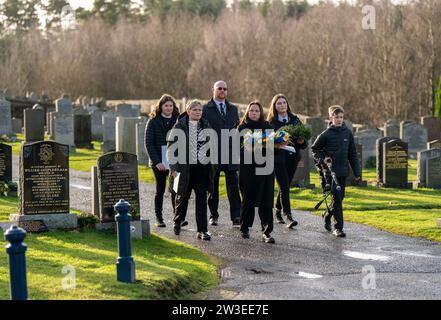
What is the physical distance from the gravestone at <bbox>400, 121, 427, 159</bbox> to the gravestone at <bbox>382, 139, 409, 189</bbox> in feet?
31.2

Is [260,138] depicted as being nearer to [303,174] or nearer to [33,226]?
[33,226]

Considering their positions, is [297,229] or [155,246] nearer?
[155,246]

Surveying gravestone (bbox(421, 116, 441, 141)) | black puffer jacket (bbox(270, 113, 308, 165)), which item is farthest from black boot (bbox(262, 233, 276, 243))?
gravestone (bbox(421, 116, 441, 141))

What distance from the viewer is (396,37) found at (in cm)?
4859

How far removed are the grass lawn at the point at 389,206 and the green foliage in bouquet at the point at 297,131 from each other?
2.13 m

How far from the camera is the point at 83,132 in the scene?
108 feet

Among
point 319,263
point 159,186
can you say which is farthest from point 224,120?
point 319,263

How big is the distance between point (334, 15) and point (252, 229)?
155 feet

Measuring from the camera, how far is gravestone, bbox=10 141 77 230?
1340 centimetres

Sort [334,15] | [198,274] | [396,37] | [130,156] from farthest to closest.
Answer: [334,15], [396,37], [130,156], [198,274]

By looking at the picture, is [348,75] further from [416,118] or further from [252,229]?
[252,229]

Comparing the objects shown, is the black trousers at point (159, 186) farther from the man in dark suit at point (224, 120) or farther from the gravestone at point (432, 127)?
the gravestone at point (432, 127)

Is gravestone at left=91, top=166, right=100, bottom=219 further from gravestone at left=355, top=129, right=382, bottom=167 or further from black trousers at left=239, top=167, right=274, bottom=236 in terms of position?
gravestone at left=355, top=129, right=382, bottom=167
